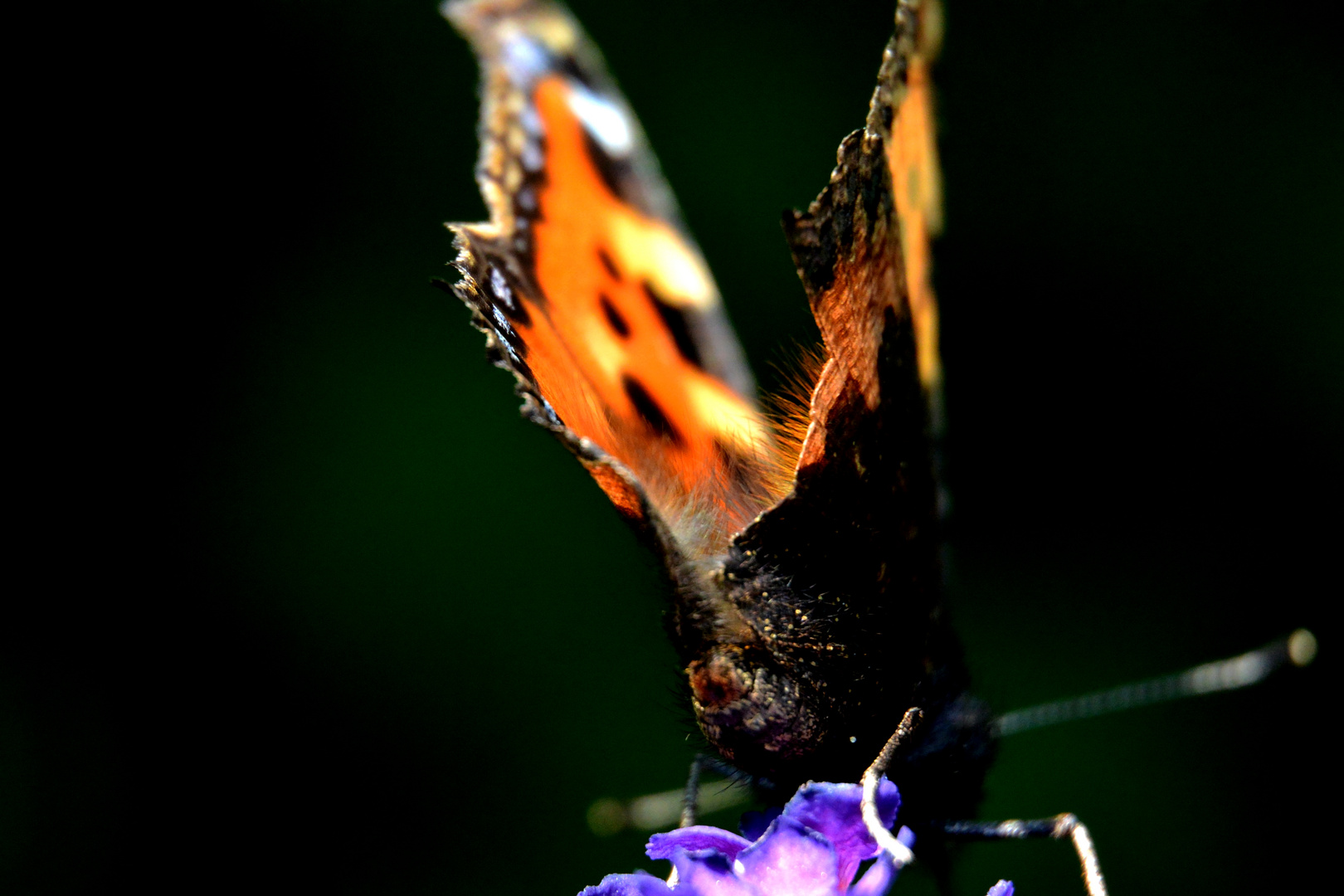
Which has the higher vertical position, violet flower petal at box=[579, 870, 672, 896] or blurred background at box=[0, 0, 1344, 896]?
blurred background at box=[0, 0, 1344, 896]

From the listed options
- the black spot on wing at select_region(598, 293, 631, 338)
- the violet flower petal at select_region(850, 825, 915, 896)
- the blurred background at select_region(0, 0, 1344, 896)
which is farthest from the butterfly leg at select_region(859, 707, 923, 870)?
the blurred background at select_region(0, 0, 1344, 896)

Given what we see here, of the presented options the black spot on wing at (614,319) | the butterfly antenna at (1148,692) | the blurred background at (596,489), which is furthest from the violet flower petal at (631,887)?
the blurred background at (596,489)

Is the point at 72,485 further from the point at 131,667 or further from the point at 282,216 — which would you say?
the point at 282,216

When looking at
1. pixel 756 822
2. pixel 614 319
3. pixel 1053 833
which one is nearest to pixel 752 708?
pixel 756 822

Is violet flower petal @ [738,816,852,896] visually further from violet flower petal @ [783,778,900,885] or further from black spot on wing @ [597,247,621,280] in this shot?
black spot on wing @ [597,247,621,280]

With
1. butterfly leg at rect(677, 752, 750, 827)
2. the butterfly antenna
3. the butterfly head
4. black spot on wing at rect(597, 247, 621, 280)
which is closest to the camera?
the butterfly head

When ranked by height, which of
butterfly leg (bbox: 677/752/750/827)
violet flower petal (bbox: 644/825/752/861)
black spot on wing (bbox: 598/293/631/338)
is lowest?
violet flower petal (bbox: 644/825/752/861)

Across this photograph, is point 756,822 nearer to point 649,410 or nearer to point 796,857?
point 796,857

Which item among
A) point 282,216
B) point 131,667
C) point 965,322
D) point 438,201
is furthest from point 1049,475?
point 131,667
